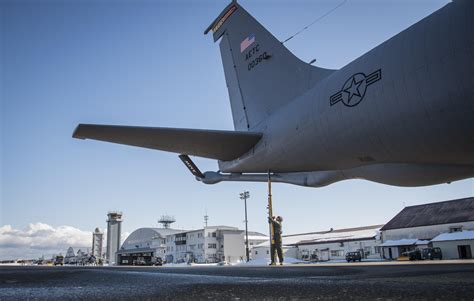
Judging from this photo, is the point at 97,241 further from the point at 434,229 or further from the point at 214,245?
the point at 434,229

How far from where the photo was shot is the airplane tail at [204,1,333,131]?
31.3 feet

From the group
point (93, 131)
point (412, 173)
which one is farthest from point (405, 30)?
point (93, 131)

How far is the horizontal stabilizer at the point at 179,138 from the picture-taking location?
297 inches

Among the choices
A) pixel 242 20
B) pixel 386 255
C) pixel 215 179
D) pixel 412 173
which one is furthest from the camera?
pixel 386 255

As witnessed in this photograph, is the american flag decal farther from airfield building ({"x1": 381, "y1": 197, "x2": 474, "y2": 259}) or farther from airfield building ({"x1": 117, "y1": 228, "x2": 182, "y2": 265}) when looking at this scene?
airfield building ({"x1": 117, "y1": 228, "x2": 182, "y2": 265})

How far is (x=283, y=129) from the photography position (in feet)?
27.7

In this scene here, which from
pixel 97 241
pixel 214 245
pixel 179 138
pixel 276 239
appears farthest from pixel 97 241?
pixel 179 138

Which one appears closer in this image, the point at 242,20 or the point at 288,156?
the point at 288,156

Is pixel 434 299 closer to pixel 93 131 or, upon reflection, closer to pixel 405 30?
pixel 405 30

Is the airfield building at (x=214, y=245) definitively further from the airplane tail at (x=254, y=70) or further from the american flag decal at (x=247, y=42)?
the american flag decal at (x=247, y=42)

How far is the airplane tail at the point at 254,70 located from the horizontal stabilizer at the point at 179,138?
1339 mm

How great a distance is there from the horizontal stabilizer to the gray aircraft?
2cm

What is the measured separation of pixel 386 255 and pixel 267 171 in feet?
127

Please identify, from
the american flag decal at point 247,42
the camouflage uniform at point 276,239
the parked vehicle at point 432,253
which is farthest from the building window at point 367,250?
the american flag decal at point 247,42
